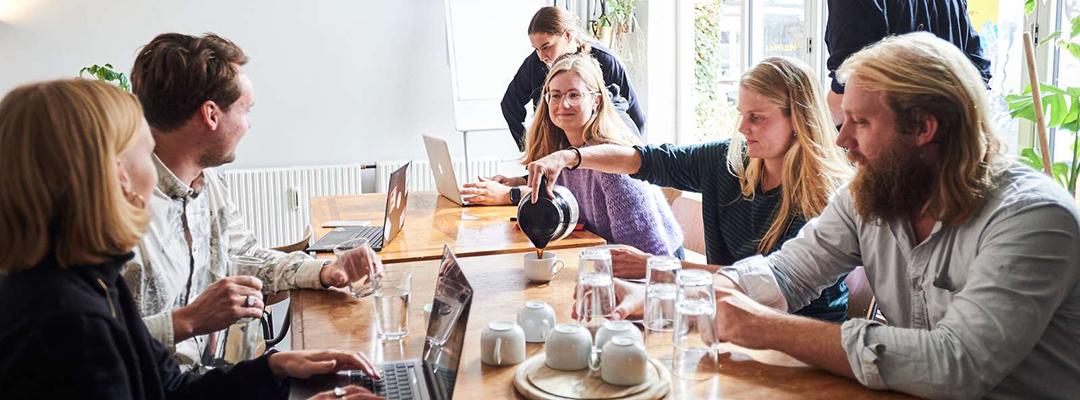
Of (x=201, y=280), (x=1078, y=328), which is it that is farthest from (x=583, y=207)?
(x=1078, y=328)

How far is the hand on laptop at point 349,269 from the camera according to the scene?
203cm

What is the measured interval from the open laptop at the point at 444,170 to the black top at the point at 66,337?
2153 millimetres

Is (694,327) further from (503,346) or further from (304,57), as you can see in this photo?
(304,57)

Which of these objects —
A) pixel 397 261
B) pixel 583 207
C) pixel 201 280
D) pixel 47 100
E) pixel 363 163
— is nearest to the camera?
pixel 47 100

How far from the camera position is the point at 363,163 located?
18.3 ft

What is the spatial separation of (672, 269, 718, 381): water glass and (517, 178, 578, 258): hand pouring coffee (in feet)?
2.62

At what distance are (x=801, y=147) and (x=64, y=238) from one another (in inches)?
→ 61.9

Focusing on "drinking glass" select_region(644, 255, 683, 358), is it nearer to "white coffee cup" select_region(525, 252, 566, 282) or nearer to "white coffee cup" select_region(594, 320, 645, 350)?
"white coffee cup" select_region(594, 320, 645, 350)

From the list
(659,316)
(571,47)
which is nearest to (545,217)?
(659,316)

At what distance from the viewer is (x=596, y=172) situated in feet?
9.43

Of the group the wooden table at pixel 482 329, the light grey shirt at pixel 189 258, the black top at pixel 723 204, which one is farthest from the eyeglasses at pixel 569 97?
the light grey shirt at pixel 189 258

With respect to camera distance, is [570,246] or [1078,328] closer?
[1078,328]

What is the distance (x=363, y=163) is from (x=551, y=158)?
3332 millimetres

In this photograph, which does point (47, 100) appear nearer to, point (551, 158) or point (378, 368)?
point (378, 368)
